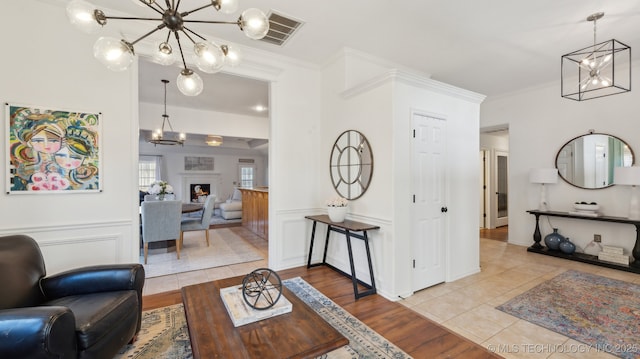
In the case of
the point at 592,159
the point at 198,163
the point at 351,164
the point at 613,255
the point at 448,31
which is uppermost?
the point at 448,31

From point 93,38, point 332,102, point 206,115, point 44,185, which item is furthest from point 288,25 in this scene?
point 206,115

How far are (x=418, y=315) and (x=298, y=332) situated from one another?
5.07ft

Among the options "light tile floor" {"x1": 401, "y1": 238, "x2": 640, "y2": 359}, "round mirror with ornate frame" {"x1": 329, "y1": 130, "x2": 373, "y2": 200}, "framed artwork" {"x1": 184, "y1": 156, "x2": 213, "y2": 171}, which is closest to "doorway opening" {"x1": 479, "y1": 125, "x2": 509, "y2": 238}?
"light tile floor" {"x1": 401, "y1": 238, "x2": 640, "y2": 359}

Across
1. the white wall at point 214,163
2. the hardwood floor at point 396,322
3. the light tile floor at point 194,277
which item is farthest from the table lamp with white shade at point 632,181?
the white wall at point 214,163

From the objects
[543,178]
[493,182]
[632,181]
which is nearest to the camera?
[632,181]

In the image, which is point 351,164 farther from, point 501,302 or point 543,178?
point 543,178

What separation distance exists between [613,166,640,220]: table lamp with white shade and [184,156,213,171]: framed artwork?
37.3 ft

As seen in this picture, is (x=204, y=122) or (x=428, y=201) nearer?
(x=428, y=201)

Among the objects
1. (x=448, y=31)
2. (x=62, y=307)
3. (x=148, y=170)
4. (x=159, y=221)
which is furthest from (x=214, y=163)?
(x=62, y=307)

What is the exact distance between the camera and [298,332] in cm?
150

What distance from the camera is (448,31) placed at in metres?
3.03

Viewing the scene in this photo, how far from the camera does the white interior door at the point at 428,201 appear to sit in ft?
10.1

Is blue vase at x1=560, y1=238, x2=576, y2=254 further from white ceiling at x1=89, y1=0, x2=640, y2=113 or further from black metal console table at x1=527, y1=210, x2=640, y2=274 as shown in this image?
white ceiling at x1=89, y1=0, x2=640, y2=113

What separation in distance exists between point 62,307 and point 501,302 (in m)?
→ 3.59
